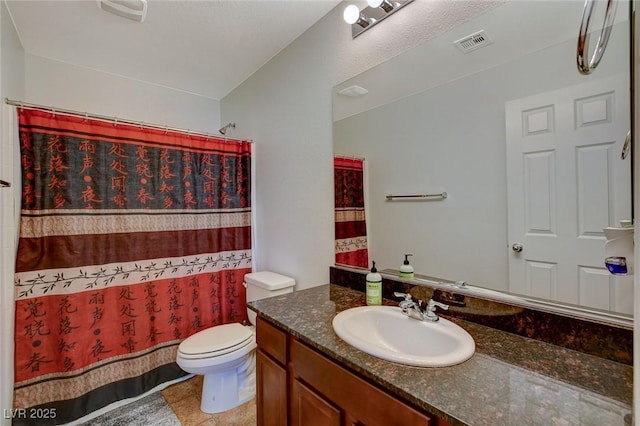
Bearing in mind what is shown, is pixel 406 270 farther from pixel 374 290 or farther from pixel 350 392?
pixel 350 392

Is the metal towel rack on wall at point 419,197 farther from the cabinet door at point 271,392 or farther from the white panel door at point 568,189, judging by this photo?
the cabinet door at point 271,392

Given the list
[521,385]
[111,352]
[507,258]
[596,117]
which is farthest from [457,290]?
[111,352]

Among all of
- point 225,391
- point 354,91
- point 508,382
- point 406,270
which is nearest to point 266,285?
point 225,391

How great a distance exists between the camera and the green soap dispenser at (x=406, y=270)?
1.33 m

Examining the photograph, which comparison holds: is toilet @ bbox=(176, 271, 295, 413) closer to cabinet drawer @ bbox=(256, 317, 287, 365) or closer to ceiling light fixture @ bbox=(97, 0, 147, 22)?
cabinet drawer @ bbox=(256, 317, 287, 365)

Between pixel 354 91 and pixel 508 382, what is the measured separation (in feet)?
4.68

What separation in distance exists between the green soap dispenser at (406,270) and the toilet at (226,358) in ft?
2.81

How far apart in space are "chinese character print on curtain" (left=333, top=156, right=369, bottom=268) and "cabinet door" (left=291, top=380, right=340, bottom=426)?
690 millimetres

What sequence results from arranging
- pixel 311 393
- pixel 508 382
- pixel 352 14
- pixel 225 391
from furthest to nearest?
pixel 225 391
pixel 352 14
pixel 311 393
pixel 508 382

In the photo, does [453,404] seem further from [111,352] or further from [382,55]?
[111,352]

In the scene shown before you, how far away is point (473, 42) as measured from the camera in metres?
1.15

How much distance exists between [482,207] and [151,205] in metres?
2.00

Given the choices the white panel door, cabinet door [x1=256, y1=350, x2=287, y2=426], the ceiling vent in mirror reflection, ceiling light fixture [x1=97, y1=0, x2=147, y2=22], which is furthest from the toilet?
ceiling light fixture [x1=97, y1=0, x2=147, y2=22]

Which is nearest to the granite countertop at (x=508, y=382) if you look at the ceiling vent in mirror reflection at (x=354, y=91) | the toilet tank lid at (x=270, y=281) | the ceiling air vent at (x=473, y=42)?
the toilet tank lid at (x=270, y=281)
